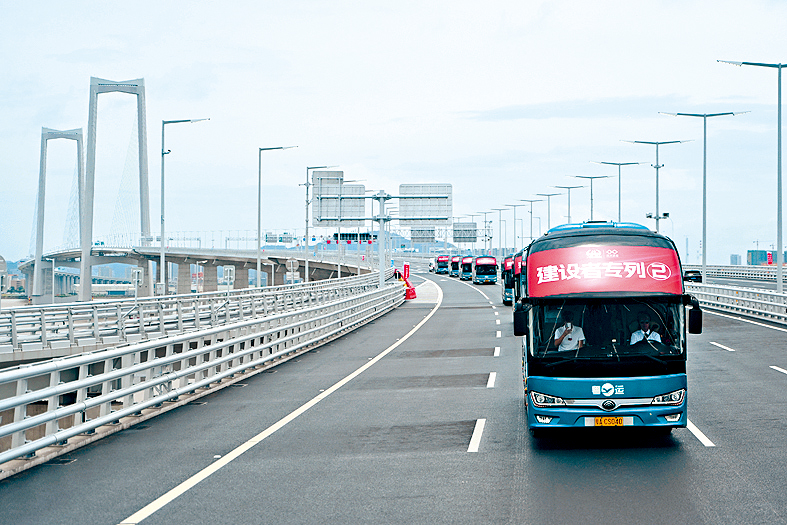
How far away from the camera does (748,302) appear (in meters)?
37.9

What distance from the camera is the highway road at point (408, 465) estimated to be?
24.3ft

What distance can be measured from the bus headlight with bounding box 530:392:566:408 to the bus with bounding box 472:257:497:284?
76447 millimetres

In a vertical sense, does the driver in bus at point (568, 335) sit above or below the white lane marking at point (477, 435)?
above

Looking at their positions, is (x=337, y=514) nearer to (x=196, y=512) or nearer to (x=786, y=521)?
(x=196, y=512)

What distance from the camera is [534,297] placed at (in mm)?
10695

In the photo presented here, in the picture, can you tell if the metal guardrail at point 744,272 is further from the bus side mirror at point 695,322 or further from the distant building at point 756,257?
the bus side mirror at point 695,322

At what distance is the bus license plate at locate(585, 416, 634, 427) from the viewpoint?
9977mm

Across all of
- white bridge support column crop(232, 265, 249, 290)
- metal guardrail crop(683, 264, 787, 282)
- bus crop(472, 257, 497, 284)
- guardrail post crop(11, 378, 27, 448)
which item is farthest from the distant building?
guardrail post crop(11, 378, 27, 448)

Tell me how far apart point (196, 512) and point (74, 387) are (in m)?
3.49

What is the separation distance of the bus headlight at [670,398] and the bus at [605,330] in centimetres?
1

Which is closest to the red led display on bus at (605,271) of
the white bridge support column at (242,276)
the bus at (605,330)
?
the bus at (605,330)

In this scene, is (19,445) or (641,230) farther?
(641,230)

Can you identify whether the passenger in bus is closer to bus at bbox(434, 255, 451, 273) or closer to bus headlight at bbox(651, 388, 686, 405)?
bus headlight at bbox(651, 388, 686, 405)

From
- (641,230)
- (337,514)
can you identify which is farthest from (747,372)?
(337,514)
